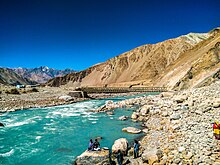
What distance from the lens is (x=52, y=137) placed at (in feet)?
73.0

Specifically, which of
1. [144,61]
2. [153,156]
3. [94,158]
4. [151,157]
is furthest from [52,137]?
[144,61]

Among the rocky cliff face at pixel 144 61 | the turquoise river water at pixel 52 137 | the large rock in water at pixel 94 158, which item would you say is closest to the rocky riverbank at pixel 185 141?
the large rock in water at pixel 94 158

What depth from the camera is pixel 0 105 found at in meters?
43.2

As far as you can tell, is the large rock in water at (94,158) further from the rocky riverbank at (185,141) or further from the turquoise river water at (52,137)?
the turquoise river water at (52,137)

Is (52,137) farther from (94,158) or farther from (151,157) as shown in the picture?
(151,157)

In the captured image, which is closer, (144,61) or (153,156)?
(153,156)

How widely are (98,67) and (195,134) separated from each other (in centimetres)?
18517

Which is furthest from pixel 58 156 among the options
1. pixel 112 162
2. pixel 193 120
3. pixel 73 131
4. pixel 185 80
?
pixel 185 80

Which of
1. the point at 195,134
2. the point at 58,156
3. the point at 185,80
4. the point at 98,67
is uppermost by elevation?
the point at 98,67

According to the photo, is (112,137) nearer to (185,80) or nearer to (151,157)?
(151,157)

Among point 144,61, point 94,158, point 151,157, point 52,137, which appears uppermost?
point 144,61

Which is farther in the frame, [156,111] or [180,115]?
[156,111]

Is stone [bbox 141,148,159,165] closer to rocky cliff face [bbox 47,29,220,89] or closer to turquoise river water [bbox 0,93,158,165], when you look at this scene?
turquoise river water [bbox 0,93,158,165]

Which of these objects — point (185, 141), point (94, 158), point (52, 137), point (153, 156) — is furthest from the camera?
point (52, 137)
